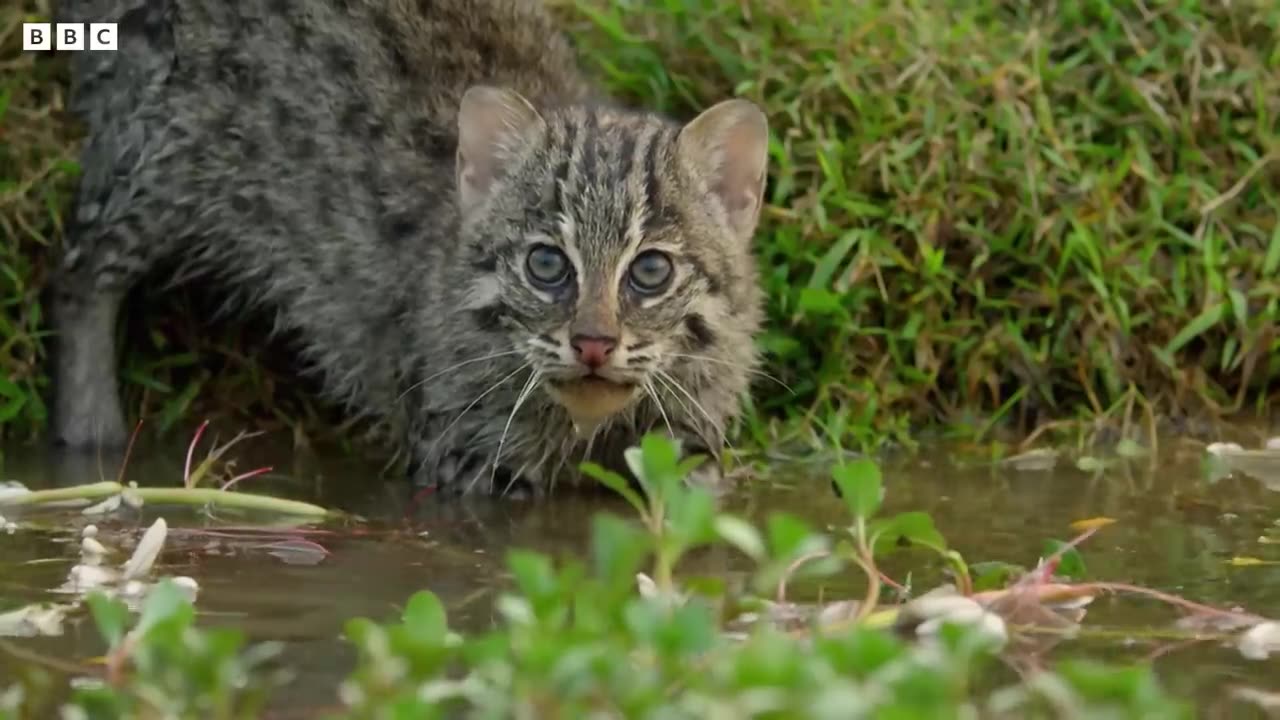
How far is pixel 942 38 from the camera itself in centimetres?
727

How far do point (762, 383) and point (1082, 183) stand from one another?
129cm

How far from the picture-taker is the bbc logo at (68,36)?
22.7 feet

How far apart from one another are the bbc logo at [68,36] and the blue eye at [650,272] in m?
2.26

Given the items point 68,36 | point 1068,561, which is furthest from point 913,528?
point 68,36

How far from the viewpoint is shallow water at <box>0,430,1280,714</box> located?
4.20m

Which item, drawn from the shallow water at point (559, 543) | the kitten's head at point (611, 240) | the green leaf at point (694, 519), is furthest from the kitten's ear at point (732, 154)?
the green leaf at point (694, 519)

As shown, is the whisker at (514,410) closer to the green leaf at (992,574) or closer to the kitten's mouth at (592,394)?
the kitten's mouth at (592,394)

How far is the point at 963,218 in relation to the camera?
703 centimetres

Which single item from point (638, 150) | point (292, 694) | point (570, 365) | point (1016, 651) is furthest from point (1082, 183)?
point (292, 694)

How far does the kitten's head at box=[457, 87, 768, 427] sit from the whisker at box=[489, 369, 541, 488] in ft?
0.26

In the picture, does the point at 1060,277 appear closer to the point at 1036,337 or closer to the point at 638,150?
the point at 1036,337

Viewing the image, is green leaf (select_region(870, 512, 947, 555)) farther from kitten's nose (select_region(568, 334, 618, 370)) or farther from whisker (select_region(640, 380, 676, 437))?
whisker (select_region(640, 380, 676, 437))

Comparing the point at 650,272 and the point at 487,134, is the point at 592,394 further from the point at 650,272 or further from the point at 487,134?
the point at 487,134

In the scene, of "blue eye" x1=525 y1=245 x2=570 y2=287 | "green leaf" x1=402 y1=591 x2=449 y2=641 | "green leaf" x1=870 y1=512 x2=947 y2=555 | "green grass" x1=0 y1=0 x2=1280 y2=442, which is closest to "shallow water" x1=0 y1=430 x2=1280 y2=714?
"green leaf" x1=870 y1=512 x2=947 y2=555
